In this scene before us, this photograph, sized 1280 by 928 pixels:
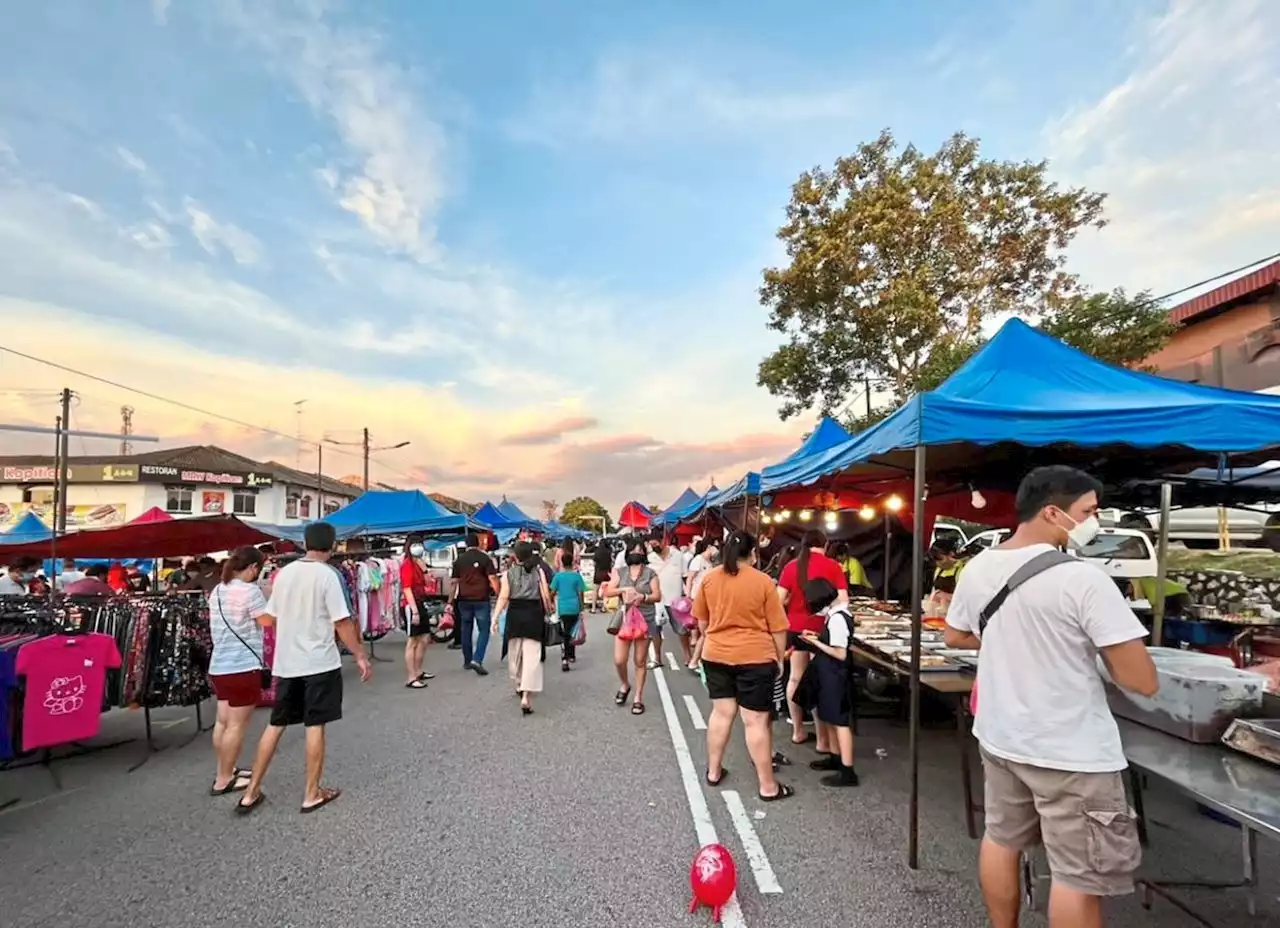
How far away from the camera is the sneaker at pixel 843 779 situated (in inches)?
191

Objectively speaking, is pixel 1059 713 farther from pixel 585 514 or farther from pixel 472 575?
pixel 585 514

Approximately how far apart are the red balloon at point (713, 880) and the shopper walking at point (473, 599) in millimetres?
6646

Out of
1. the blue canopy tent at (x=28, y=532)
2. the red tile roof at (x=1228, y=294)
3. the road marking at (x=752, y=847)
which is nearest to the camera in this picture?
the road marking at (x=752, y=847)

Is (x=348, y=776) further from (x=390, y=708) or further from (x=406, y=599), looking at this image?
(x=406, y=599)

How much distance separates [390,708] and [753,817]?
4720mm

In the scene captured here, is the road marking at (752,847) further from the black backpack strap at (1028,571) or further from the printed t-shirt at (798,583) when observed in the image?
the black backpack strap at (1028,571)

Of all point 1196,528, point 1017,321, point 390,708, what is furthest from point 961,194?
point 390,708

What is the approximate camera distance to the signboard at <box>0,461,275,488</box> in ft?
114

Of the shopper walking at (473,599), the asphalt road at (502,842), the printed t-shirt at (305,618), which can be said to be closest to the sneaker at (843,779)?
the asphalt road at (502,842)

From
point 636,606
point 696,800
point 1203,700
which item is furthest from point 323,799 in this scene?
point 1203,700

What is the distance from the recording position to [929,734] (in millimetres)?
6211

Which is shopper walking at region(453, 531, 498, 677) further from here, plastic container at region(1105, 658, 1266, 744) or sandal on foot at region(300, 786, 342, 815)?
plastic container at region(1105, 658, 1266, 744)

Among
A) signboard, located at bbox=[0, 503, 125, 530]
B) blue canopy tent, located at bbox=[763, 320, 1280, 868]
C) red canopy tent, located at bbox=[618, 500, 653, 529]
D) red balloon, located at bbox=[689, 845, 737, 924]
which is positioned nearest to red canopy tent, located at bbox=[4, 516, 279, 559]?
red balloon, located at bbox=[689, 845, 737, 924]

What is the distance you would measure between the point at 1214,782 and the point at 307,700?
4842 millimetres
